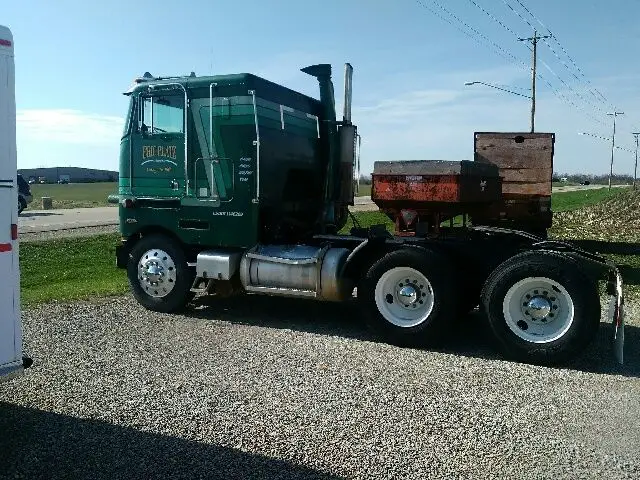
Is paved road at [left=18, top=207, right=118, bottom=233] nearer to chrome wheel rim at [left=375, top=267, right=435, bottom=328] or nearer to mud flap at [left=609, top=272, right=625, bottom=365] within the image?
chrome wheel rim at [left=375, top=267, right=435, bottom=328]

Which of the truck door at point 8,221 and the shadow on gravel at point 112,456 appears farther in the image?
the truck door at point 8,221

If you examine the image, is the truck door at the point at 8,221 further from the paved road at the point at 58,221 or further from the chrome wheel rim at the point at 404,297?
the paved road at the point at 58,221

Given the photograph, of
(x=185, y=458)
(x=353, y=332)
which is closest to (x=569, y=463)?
(x=185, y=458)

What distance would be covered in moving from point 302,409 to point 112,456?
161cm

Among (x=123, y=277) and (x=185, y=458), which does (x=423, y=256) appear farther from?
(x=123, y=277)

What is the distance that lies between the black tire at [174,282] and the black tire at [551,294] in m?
4.29

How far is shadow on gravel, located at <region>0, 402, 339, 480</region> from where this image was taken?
13.9ft

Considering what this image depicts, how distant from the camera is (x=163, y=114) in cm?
919

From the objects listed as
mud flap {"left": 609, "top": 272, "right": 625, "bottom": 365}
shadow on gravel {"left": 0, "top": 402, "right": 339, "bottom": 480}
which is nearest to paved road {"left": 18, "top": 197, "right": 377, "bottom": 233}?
mud flap {"left": 609, "top": 272, "right": 625, "bottom": 365}

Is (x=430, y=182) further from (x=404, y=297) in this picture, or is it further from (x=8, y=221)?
(x=8, y=221)

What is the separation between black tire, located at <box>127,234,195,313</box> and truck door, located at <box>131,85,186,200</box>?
0.68 m

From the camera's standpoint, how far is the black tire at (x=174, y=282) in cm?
922

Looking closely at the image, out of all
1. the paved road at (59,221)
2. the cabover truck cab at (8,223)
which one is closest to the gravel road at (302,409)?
the cabover truck cab at (8,223)

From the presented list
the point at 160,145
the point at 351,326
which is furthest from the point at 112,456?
the point at 160,145
